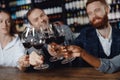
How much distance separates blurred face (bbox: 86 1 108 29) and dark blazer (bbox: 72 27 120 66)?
0.24 feet

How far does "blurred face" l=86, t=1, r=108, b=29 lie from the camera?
85.9 inches

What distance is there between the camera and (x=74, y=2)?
3.79 meters

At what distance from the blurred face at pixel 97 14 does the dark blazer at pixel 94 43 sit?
0.07 meters

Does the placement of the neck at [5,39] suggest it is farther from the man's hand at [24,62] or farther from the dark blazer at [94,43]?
the man's hand at [24,62]

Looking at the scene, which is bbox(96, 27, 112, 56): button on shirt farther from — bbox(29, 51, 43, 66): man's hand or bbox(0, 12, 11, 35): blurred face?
bbox(0, 12, 11, 35): blurred face

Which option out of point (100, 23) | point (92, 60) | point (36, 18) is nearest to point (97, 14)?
point (100, 23)

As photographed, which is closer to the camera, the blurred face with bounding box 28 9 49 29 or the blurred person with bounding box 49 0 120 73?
the blurred person with bounding box 49 0 120 73

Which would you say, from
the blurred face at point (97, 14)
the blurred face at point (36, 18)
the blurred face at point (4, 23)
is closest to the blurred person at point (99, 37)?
the blurred face at point (97, 14)

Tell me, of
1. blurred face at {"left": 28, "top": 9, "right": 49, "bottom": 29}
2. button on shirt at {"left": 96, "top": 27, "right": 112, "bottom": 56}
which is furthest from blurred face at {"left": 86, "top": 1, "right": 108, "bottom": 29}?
blurred face at {"left": 28, "top": 9, "right": 49, "bottom": 29}

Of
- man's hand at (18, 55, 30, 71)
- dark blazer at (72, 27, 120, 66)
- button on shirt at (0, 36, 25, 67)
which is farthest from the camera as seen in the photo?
button on shirt at (0, 36, 25, 67)

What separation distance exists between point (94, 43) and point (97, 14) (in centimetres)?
30

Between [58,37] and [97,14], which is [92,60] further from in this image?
[97,14]

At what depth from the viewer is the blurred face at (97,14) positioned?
218 centimetres

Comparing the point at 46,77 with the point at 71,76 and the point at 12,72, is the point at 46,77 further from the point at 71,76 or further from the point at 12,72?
the point at 12,72
